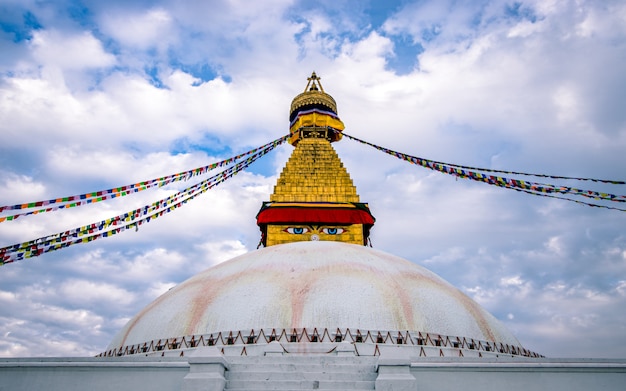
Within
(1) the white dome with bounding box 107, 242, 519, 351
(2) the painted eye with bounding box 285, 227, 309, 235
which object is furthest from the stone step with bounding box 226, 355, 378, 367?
(2) the painted eye with bounding box 285, 227, 309, 235

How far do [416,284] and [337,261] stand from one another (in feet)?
5.74

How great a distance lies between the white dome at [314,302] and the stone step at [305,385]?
197 centimetres

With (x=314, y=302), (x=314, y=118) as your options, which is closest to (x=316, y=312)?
(x=314, y=302)

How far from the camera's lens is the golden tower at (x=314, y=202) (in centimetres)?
1981

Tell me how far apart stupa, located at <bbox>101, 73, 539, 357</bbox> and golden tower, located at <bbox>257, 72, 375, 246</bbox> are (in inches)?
274

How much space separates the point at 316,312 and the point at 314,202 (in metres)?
11.2

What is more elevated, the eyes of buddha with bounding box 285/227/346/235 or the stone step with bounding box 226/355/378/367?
the eyes of buddha with bounding box 285/227/346/235

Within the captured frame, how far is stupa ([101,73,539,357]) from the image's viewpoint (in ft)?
30.2

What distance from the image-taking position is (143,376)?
765 cm

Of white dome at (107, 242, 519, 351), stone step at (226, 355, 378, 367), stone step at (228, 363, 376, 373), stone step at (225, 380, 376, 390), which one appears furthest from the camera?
white dome at (107, 242, 519, 351)

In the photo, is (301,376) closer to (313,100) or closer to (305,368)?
(305,368)

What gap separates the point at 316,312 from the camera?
948 cm

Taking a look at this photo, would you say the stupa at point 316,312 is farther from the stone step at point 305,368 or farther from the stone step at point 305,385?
the stone step at point 305,385

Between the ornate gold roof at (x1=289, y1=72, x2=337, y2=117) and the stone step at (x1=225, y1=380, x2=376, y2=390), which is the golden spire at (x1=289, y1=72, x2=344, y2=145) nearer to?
the ornate gold roof at (x1=289, y1=72, x2=337, y2=117)
